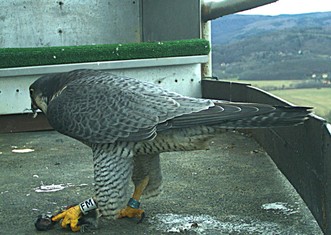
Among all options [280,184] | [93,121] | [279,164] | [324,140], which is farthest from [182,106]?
[279,164]

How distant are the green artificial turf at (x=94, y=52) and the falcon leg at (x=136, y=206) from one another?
149 inches

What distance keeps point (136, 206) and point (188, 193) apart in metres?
0.62

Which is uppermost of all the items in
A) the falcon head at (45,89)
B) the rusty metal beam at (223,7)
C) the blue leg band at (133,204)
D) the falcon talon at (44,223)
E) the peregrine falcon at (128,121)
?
the rusty metal beam at (223,7)

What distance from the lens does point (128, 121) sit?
125 inches

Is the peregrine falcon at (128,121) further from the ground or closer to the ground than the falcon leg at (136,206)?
further from the ground

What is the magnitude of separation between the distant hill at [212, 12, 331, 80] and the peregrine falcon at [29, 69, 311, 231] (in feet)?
2.89

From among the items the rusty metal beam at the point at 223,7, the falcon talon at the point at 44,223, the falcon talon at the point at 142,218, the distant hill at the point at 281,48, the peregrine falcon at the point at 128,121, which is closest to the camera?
the peregrine falcon at the point at 128,121

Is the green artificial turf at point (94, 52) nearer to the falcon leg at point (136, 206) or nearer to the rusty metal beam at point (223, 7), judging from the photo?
the rusty metal beam at point (223, 7)

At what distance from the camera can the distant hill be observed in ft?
14.2

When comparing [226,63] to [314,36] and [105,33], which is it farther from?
[105,33]

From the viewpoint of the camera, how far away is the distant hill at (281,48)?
170 inches

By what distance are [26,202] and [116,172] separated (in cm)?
100

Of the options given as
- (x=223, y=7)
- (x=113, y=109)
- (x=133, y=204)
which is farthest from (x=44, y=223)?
(x=223, y=7)

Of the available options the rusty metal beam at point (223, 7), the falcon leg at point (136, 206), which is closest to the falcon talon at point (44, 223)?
the falcon leg at point (136, 206)
